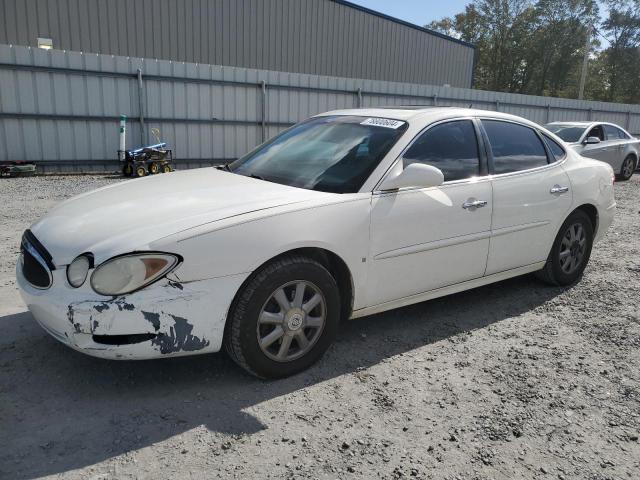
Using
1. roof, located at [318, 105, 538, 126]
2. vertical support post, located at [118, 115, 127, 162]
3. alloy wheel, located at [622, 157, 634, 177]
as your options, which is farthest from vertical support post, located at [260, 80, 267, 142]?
alloy wheel, located at [622, 157, 634, 177]

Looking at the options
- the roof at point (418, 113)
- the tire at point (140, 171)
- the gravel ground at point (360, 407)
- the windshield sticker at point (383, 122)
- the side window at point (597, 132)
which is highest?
the roof at point (418, 113)

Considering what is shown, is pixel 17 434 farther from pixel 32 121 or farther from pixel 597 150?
pixel 597 150

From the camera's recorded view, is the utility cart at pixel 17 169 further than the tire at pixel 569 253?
Yes

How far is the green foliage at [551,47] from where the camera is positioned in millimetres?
46500

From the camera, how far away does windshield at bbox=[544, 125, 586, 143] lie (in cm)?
1177

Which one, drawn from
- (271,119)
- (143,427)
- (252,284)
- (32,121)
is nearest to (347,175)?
(252,284)

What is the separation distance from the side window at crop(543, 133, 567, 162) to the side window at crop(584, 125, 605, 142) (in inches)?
335

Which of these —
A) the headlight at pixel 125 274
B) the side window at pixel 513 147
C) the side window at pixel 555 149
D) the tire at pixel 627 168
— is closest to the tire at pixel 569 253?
the side window at pixel 555 149

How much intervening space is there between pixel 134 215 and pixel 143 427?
111 cm

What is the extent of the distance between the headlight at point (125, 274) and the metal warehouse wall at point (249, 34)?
14791 mm

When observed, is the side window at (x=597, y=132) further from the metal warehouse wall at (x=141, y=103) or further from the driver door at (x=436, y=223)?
the driver door at (x=436, y=223)

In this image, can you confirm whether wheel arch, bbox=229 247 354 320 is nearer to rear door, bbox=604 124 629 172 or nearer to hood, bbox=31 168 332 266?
hood, bbox=31 168 332 266

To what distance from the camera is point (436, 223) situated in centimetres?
352

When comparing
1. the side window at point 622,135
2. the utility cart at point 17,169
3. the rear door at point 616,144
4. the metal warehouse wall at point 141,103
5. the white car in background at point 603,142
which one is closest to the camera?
the utility cart at point 17,169
